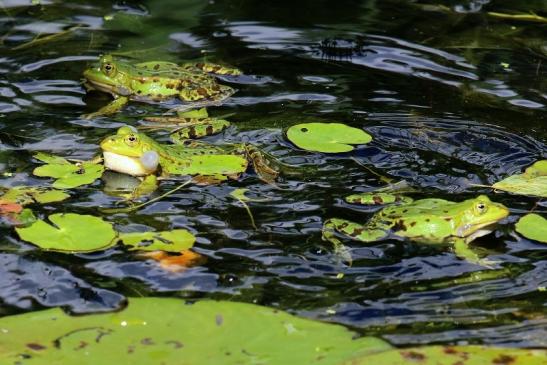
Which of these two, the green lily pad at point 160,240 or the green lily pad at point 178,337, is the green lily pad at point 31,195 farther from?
the green lily pad at point 178,337

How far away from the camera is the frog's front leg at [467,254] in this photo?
16.9 ft

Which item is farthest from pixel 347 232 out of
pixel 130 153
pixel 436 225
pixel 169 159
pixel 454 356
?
pixel 130 153

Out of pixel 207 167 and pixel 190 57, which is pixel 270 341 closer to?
pixel 207 167

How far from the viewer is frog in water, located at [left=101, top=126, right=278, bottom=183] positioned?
6105 millimetres

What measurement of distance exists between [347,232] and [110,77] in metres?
3.30

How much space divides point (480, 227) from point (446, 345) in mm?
1186

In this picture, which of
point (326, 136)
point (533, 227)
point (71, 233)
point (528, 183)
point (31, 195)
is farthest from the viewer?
point (326, 136)

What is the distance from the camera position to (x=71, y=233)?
17.2 ft

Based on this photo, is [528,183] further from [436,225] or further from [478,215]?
[436,225]

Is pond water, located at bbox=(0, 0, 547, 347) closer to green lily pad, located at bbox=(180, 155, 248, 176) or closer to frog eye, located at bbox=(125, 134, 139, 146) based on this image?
green lily pad, located at bbox=(180, 155, 248, 176)

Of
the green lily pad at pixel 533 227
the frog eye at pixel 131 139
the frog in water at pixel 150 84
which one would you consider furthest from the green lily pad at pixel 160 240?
the frog in water at pixel 150 84

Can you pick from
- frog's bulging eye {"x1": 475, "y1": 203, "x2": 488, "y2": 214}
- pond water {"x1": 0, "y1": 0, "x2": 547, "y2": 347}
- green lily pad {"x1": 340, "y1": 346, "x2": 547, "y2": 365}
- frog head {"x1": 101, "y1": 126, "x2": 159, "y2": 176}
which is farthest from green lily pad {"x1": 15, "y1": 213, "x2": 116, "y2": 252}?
frog's bulging eye {"x1": 475, "y1": 203, "x2": 488, "y2": 214}

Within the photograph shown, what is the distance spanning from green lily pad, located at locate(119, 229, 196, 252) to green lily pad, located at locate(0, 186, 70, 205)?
0.69 m

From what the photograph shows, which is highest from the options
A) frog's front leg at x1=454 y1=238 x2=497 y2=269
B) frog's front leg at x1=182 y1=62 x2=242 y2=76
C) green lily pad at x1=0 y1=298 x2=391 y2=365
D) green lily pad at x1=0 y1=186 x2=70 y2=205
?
frog's front leg at x1=182 y1=62 x2=242 y2=76
